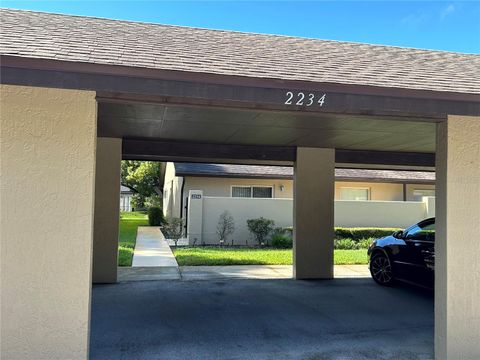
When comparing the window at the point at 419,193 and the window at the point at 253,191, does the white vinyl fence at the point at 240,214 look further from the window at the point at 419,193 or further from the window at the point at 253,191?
the window at the point at 419,193

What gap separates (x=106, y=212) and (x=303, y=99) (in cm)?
606

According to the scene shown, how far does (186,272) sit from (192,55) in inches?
273

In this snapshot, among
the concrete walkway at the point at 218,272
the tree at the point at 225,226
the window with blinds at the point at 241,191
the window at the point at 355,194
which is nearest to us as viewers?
the concrete walkway at the point at 218,272

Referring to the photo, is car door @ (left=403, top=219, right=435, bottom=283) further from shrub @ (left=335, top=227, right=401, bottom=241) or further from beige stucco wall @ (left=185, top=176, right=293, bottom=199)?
beige stucco wall @ (left=185, top=176, right=293, bottom=199)

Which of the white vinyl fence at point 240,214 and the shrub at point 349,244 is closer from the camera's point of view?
the shrub at point 349,244

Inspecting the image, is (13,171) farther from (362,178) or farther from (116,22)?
(362,178)

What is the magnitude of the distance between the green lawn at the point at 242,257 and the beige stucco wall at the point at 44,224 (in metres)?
7.86

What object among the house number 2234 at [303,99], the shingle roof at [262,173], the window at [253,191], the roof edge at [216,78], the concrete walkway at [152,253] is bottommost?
the concrete walkway at [152,253]

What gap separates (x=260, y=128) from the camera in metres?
7.11

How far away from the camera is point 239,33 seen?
7.16 m

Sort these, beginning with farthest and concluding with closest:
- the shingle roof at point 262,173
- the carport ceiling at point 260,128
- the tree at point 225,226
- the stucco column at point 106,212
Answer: the shingle roof at point 262,173
the tree at point 225,226
the stucco column at point 106,212
the carport ceiling at point 260,128

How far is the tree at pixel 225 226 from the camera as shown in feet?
55.3

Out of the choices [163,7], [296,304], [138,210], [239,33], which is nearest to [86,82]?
[239,33]

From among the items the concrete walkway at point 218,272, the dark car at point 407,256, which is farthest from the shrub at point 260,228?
the dark car at point 407,256
